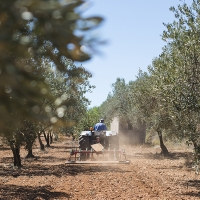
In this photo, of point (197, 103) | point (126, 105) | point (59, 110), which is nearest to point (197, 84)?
point (197, 103)

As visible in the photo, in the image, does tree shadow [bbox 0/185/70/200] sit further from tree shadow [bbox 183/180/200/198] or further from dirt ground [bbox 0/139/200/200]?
tree shadow [bbox 183/180/200/198]

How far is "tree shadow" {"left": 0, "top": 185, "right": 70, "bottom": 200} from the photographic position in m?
12.3

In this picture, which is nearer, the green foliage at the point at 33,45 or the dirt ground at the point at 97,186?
the green foliage at the point at 33,45

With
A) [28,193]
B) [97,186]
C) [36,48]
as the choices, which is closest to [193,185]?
[97,186]

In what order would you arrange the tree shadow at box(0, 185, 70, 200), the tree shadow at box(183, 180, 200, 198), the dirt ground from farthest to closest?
1. the tree shadow at box(183, 180, 200, 198)
2. the dirt ground
3. the tree shadow at box(0, 185, 70, 200)

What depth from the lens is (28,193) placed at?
1307cm

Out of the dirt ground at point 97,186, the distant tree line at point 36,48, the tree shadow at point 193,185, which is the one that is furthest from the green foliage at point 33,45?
the tree shadow at point 193,185

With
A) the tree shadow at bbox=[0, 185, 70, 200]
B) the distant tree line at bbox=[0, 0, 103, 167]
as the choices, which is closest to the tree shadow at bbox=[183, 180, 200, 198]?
the tree shadow at bbox=[0, 185, 70, 200]

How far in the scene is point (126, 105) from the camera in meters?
61.9

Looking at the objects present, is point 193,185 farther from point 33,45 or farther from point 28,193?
point 33,45

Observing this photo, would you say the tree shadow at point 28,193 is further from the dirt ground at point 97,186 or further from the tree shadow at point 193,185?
the tree shadow at point 193,185

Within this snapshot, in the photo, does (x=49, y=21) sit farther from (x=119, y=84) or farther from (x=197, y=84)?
(x=119, y=84)

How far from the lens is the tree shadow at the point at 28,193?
12.3 metres

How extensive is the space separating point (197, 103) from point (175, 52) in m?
2.20
